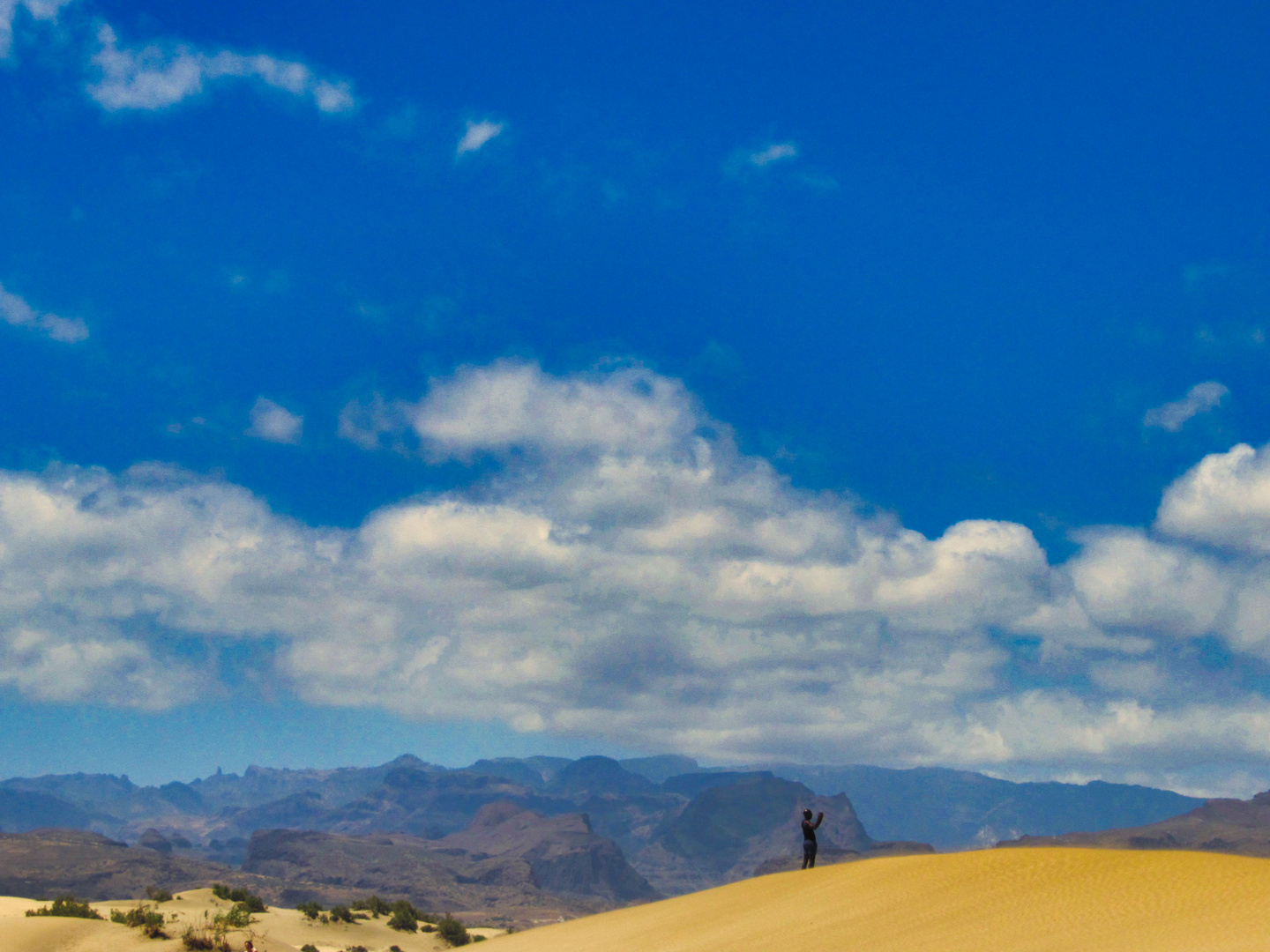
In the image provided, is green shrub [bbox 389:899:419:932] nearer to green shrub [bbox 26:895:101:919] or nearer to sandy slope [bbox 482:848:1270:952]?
green shrub [bbox 26:895:101:919]

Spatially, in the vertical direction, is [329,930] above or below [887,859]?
below

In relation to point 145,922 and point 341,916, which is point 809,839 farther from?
point 341,916

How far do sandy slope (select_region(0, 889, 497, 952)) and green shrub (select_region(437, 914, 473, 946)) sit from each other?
604 mm

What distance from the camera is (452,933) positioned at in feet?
196

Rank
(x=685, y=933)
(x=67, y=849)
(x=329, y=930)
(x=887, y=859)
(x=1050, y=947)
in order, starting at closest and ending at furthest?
1. (x=1050, y=947)
2. (x=685, y=933)
3. (x=887, y=859)
4. (x=329, y=930)
5. (x=67, y=849)

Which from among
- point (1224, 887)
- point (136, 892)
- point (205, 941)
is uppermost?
point (1224, 887)

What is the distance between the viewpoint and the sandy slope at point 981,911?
17.0 meters

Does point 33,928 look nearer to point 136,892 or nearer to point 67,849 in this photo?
point 136,892

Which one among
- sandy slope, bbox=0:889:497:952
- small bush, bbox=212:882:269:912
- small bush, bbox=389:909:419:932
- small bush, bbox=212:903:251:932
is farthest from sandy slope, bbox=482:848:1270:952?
small bush, bbox=389:909:419:932

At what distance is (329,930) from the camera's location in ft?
182

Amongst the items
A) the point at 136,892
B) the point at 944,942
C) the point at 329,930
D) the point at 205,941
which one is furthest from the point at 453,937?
the point at 136,892

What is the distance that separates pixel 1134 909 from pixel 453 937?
4792cm

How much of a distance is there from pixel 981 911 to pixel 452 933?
4634 centimetres

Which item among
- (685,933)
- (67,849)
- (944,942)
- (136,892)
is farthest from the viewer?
(67,849)
